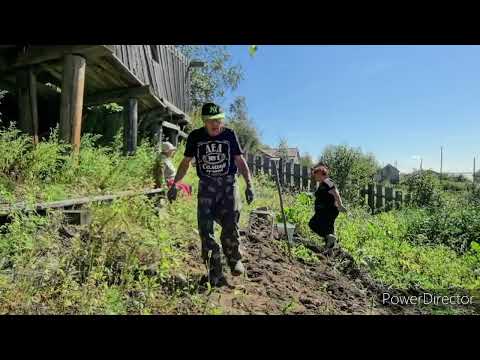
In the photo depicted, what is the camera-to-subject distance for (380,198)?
22.5 ft

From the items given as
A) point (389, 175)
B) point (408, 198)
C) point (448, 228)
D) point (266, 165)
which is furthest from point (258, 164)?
point (448, 228)

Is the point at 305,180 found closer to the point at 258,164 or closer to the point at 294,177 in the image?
the point at 294,177

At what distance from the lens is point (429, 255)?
5.07m

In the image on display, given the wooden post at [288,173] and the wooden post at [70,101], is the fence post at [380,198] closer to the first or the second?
the wooden post at [288,173]

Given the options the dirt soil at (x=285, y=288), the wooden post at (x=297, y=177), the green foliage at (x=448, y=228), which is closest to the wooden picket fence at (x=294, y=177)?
the wooden post at (x=297, y=177)

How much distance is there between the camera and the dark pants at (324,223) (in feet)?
15.5

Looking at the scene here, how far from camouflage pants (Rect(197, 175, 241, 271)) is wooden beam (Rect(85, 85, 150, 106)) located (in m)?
3.76

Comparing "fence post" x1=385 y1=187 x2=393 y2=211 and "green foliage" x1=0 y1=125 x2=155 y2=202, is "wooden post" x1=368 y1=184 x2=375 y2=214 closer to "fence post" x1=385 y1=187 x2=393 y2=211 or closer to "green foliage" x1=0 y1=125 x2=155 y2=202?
Answer: "fence post" x1=385 y1=187 x2=393 y2=211

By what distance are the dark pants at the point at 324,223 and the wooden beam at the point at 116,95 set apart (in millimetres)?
3352

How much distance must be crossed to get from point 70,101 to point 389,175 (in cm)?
585
